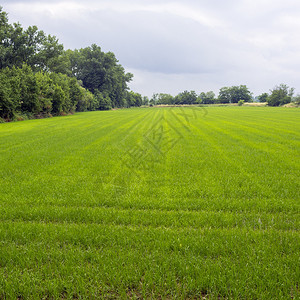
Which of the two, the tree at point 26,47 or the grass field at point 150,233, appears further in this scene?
the tree at point 26,47

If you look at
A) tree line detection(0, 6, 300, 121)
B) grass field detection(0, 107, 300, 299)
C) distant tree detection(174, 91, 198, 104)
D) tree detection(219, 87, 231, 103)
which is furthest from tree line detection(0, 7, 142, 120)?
tree detection(219, 87, 231, 103)

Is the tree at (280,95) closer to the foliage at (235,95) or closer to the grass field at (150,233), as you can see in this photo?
the foliage at (235,95)

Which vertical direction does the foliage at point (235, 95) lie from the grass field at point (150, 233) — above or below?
above

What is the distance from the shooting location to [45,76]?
4200cm

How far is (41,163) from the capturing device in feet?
30.3

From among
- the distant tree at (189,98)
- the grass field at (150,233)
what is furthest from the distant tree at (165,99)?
the grass field at (150,233)

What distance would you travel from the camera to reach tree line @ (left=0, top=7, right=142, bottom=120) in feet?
114

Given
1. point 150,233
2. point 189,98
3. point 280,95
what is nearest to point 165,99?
point 189,98

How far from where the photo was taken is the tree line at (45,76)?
114 feet

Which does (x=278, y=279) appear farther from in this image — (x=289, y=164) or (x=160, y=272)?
(x=289, y=164)

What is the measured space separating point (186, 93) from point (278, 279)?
554ft

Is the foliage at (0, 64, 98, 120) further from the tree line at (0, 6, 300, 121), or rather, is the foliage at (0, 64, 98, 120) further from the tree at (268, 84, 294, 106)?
the tree at (268, 84, 294, 106)

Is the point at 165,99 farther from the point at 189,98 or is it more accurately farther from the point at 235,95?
the point at 235,95

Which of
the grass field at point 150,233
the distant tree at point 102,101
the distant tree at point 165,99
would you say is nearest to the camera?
the grass field at point 150,233
